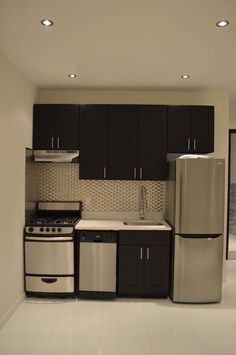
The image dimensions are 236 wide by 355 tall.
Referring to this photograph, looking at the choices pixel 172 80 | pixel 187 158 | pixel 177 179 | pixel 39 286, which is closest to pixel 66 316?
pixel 39 286

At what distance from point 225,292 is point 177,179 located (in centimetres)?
177

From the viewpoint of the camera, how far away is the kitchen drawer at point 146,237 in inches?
150

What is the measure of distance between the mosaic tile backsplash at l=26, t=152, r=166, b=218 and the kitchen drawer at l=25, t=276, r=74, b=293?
1079mm

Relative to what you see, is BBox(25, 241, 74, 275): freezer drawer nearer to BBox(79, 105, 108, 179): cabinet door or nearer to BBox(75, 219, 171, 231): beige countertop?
BBox(75, 219, 171, 231): beige countertop

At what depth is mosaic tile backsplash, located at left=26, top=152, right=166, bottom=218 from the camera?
4.43 metres

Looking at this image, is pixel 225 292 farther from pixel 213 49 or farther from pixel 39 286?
pixel 213 49

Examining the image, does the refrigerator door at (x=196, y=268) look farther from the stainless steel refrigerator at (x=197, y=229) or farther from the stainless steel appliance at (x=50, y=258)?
the stainless steel appliance at (x=50, y=258)

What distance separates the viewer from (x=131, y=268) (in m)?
3.82

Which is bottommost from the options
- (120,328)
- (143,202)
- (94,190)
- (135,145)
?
(120,328)

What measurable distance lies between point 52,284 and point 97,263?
0.62 m

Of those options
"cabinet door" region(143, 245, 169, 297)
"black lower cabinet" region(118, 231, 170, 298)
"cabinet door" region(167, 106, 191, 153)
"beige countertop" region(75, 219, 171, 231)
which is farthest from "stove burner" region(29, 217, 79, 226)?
"cabinet door" region(167, 106, 191, 153)

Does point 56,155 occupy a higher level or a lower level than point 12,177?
higher

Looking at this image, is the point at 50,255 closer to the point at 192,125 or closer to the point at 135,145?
the point at 135,145

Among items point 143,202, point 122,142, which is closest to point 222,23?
point 122,142
